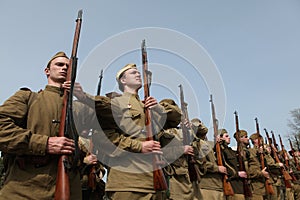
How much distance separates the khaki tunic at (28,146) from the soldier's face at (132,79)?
4.88 ft

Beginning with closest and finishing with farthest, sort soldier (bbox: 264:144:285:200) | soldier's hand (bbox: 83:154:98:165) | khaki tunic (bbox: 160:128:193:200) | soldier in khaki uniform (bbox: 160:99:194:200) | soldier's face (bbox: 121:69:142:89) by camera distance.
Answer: soldier's face (bbox: 121:69:142:89), soldier's hand (bbox: 83:154:98:165), soldier in khaki uniform (bbox: 160:99:194:200), khaki tunic (bbox: 160:128:193:200), soldier (bbox: 264:144:285:200)

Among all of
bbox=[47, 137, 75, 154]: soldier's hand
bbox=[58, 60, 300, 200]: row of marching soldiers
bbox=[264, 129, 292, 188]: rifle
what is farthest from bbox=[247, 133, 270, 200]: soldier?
bbox=[47, 137, 75, 154]: soldier's hand

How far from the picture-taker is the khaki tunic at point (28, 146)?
10.0 ft

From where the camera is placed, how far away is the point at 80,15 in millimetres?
3783

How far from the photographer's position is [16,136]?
3.09 meters

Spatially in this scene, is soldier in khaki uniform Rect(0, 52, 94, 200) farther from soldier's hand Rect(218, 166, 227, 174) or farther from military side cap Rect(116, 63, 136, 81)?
soldier's hand Rect(218, 166, 227, 174)

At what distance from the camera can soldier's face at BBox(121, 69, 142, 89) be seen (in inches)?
189

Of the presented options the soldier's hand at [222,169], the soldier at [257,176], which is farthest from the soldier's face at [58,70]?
the soldier at [257,176]

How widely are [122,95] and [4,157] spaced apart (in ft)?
5.82

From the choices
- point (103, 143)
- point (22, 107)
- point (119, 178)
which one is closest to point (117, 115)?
point (103, 143)

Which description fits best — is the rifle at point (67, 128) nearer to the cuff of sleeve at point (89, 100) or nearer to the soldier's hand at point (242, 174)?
the cuff of sleeve at point (89, 100)

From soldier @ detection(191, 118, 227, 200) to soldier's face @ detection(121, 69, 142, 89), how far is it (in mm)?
3137

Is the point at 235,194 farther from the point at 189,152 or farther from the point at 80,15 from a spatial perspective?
the point at 80,15

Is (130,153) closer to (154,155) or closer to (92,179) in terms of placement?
(154,155)
